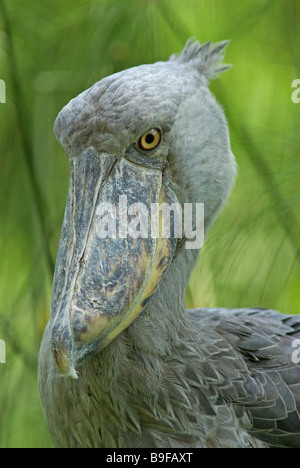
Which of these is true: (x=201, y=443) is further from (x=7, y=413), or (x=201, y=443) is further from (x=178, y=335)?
(x=7, y=413)

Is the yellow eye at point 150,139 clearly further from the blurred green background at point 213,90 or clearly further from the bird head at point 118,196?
the blurred green background at point 213,90

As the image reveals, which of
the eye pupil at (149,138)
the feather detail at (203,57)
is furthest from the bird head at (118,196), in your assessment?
the feather detail at (203,57)

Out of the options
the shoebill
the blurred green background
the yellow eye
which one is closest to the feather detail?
the shoebill

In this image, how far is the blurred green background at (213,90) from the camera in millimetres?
2896

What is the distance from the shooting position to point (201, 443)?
6.56ft

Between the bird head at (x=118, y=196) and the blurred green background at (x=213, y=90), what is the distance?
3.13ft

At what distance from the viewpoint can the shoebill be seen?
171 cm

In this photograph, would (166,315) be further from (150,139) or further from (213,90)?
(213,90)

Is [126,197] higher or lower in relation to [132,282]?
higher

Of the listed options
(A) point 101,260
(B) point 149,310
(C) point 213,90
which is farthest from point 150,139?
(C) point 213,90

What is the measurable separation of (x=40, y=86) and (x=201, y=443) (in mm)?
1795

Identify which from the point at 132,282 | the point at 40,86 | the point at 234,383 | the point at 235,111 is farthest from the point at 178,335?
the point at 40,86

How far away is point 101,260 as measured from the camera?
169cm

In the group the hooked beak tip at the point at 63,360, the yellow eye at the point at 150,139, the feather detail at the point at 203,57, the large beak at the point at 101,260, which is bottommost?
the hooked beak tip at the point at 63,360
